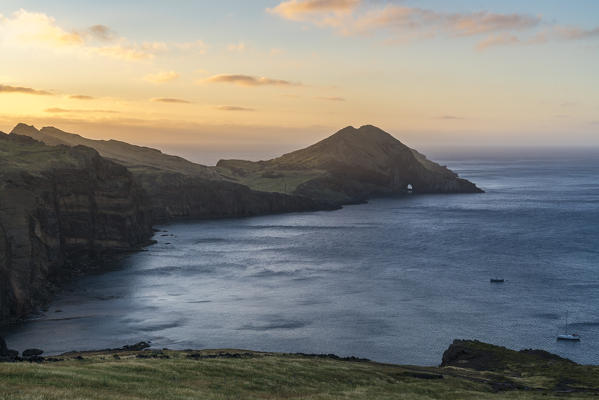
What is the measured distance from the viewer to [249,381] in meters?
47.2

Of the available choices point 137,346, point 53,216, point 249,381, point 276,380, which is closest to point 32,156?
point 53,216

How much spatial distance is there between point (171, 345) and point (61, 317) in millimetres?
26363

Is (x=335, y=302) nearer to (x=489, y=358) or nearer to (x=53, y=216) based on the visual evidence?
(x=489, y=358)

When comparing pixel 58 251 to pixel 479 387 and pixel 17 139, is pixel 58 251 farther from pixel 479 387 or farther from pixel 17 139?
pixel 479 387

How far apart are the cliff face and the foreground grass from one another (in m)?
67.5

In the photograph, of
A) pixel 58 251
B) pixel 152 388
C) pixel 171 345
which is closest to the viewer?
pixel 152 388

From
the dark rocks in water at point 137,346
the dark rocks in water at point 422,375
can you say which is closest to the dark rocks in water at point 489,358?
the dark rocks in water at point 422,375

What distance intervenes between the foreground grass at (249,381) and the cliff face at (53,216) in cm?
6745

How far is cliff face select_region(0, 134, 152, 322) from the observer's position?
4631 inches

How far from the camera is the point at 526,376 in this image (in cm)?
6906

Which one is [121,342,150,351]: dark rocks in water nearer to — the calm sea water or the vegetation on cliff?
the calm sea water

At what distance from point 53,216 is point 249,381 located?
381ft

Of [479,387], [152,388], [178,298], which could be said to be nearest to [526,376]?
[479,387]

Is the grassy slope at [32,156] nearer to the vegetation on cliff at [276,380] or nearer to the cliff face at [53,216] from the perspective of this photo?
the cliff face at [53,216]
